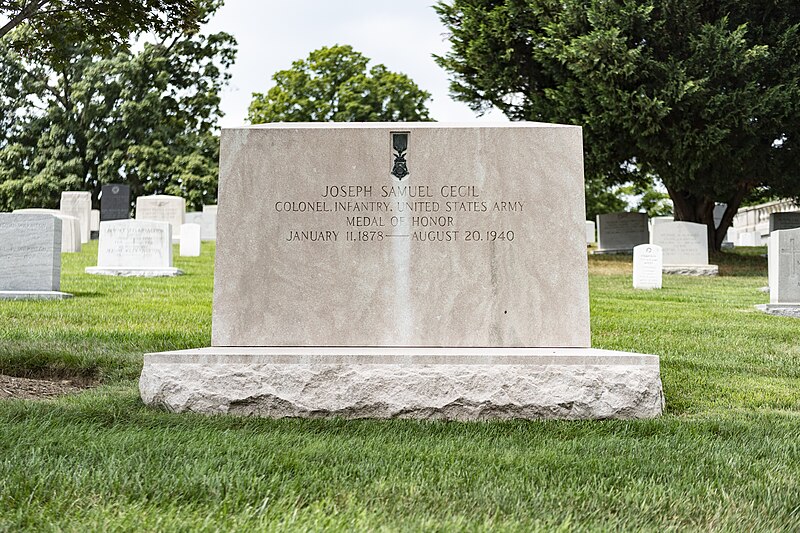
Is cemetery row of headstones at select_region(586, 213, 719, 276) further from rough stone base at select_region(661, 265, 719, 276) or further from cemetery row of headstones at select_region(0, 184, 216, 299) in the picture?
cemetery row of headstones at select_region(0, 184, 216, 299)

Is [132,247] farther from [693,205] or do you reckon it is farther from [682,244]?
[693,205]

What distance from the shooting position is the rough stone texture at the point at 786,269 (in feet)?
38.2

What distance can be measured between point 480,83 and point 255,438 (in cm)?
1832

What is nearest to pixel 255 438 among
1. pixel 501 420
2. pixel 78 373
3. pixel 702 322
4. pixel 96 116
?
pixel 501 420

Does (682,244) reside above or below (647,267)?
above

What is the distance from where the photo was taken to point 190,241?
20281 millimetres

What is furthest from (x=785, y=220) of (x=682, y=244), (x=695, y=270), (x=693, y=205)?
(x=695, y=270)

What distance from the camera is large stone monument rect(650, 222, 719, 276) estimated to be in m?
19.5

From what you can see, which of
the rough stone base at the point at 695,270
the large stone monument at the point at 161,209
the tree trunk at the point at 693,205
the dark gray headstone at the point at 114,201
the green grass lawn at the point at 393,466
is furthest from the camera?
the dark gray headstone at the point at 114,201

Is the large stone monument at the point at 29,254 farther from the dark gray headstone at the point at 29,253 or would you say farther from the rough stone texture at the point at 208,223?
the rough stone texture at the point at 208,223

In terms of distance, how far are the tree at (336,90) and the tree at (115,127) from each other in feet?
17.4

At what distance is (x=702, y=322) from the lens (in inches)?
365

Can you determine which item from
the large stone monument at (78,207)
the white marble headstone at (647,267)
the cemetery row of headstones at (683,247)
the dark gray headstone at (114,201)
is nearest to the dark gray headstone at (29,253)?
the white marble headstone at (647,267)

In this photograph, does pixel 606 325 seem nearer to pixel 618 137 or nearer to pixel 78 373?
pixel 78 373
